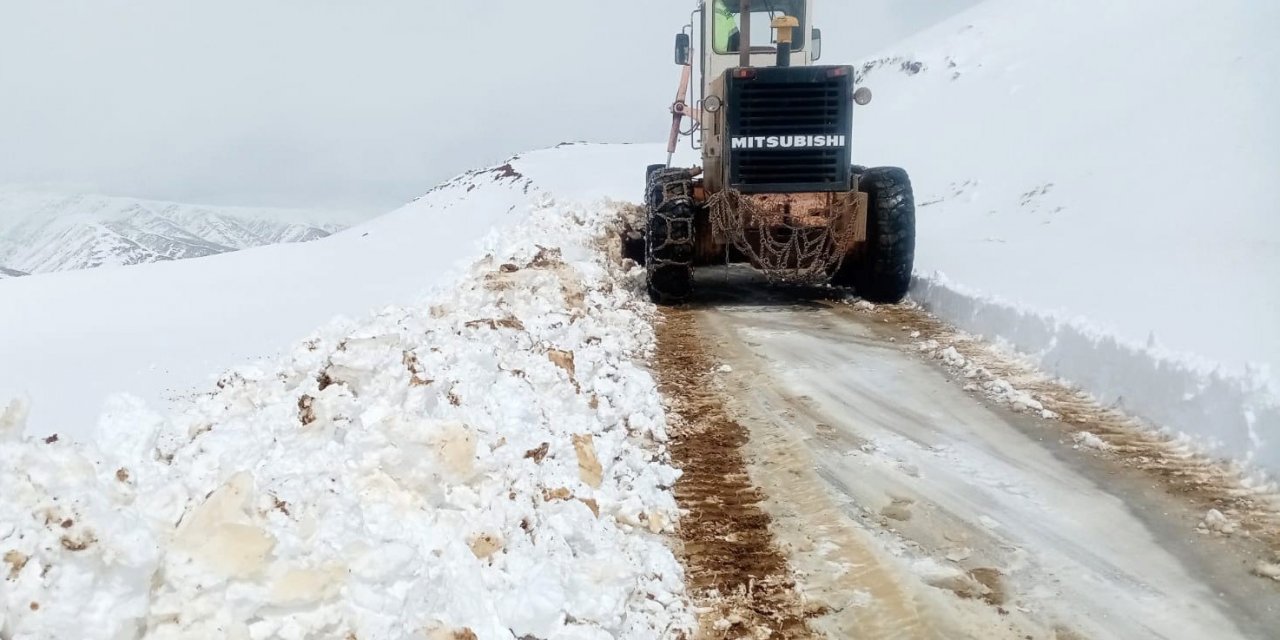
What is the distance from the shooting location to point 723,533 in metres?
3.53

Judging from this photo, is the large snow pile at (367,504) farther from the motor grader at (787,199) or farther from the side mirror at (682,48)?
the side mirror at (682,48)

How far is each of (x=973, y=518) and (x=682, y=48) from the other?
23.2ft

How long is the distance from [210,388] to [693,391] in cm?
309

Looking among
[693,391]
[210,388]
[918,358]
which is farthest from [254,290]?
[918,358]

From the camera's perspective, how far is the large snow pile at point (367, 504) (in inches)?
79.5

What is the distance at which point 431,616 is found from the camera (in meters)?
2.37

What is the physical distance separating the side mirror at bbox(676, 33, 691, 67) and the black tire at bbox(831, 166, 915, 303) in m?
2.45

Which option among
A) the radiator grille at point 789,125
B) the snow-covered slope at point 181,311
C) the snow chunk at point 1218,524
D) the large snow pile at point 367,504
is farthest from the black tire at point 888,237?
the snow chunk at point 1218,524

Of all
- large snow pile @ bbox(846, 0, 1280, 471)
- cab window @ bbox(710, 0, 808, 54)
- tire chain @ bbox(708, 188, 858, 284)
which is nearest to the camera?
large snow pile @ bbox(846, 0, 1280, 471)

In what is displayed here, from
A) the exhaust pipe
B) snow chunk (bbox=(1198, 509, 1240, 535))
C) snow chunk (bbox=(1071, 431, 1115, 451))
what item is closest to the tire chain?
the exhaust pipe

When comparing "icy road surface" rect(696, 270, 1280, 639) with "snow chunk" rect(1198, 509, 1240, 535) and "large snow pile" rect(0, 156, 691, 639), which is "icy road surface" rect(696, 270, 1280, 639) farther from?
"large snow pile" rect(0, 156, 691, 639)

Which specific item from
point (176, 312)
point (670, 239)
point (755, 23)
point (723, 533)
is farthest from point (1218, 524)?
point (176, 312)

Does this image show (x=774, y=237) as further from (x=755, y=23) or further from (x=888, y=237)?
(x=755, y=23)

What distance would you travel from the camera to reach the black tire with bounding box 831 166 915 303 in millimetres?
8070
